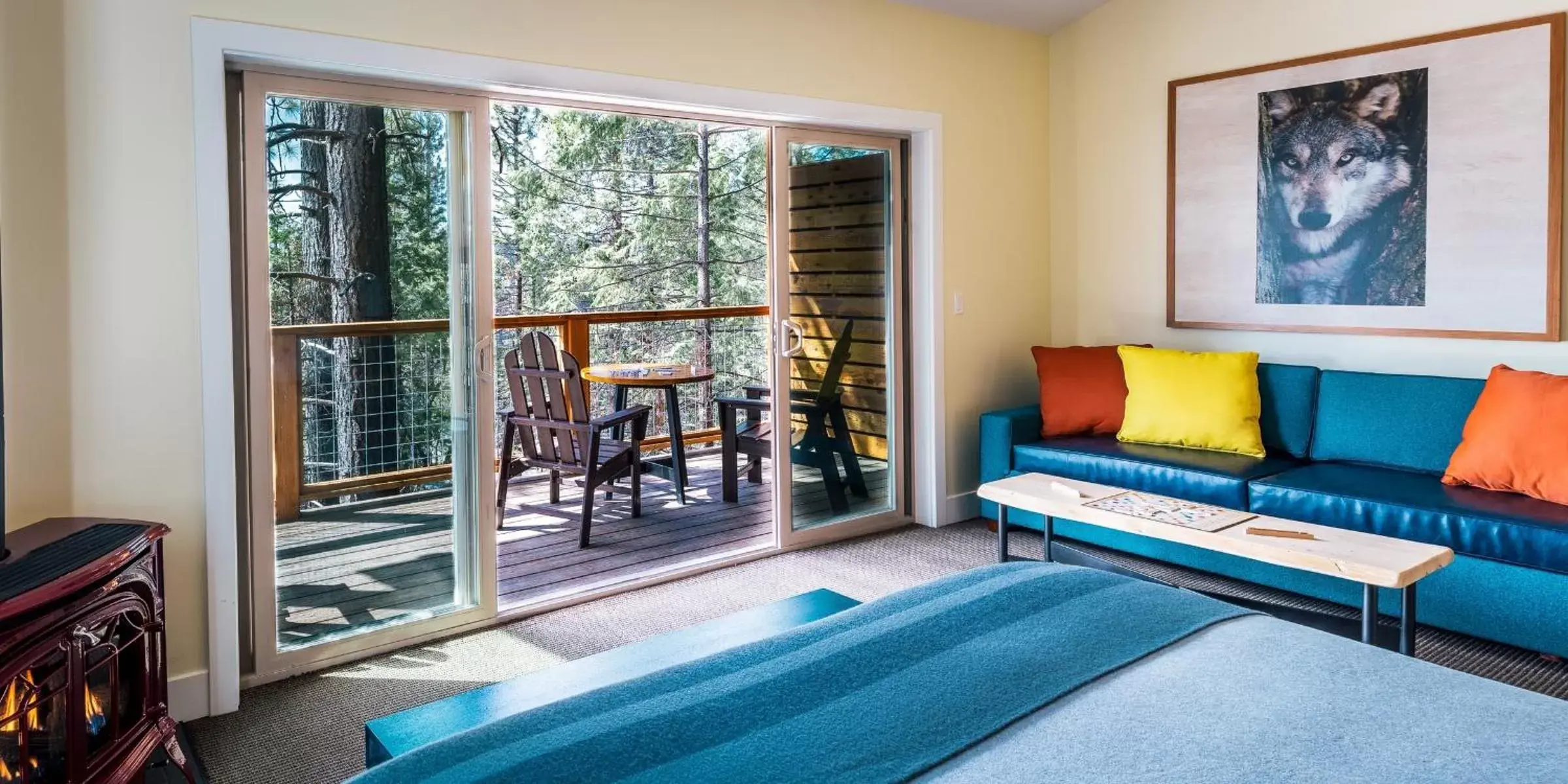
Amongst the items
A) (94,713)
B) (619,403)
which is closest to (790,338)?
(619,403)

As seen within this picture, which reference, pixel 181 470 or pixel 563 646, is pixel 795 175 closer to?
pixel 563 646

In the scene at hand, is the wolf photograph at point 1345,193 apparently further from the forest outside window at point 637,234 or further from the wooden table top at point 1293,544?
the forest outside window at point 637,234

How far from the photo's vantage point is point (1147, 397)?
449 centimetres

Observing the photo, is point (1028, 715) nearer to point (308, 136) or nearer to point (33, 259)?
point (33, 259)

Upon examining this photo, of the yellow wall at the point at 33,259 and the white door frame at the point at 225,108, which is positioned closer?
the yellow wall at the point at 33,259

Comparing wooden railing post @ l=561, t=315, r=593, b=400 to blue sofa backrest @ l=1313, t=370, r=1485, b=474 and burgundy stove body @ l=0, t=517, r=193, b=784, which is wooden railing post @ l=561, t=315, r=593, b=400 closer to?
burgundy stove body @ l=0, t=517, r=193, b=784

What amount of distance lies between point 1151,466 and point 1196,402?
0.42m

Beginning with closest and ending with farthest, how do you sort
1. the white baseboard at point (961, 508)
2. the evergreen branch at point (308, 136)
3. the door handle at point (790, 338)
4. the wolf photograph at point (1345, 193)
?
1. the evergreen branch at point (308, 136)
2. the wolf photograph at point (1345, 193)
3. the door handle at point (790, 338)
4. the white baseboard at point (961, 508)

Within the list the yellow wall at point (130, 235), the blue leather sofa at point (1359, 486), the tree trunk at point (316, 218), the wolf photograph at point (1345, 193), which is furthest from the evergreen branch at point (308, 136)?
the wolf photograph at point (1345, 193)

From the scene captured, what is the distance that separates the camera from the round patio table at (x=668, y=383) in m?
5.39

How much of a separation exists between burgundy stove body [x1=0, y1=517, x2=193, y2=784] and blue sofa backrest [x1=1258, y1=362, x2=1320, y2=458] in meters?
3.95

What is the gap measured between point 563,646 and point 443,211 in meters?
1.47

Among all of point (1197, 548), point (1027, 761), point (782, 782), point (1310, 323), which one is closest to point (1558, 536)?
point (1197, 548)

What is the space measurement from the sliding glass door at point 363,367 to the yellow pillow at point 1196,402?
273 cm
